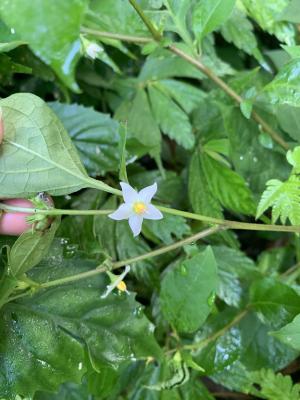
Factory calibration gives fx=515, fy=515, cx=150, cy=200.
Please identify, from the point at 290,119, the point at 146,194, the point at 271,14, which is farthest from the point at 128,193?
the point at 271,14

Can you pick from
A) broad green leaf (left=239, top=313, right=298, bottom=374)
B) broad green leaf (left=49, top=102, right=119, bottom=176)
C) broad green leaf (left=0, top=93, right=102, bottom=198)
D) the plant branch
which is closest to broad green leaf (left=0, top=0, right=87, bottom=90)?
broad green leaf (left=0, top=93, right=102, bottom=198)

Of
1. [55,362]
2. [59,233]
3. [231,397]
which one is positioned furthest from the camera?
[231,397]

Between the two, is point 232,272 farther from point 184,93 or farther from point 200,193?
point 184,93

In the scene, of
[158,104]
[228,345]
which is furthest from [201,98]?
[228,345]

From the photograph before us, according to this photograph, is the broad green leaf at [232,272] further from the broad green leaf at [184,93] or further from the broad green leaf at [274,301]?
the broad green leaf at [184,93]

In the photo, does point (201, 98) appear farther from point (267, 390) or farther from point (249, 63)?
point (267, 390)

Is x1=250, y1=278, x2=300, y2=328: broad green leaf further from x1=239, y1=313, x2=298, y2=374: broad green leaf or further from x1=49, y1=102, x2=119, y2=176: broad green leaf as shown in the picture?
x1=49, y1=102, x2=119, y2=176: broad green leaf
